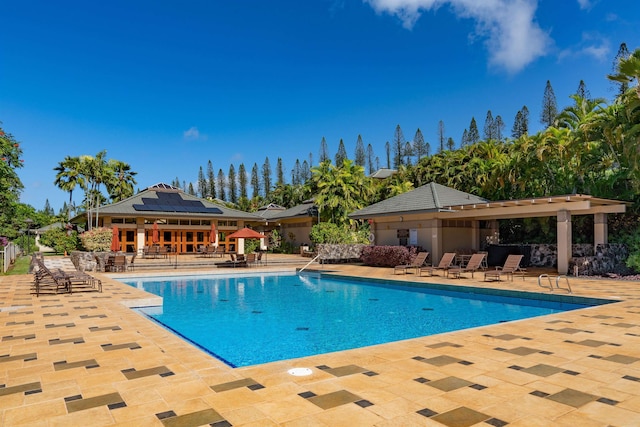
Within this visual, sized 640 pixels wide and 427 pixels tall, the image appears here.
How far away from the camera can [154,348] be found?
20.9 ft

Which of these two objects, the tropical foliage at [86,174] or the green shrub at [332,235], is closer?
the green shrub at [332,235]

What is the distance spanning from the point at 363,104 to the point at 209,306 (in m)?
27.5

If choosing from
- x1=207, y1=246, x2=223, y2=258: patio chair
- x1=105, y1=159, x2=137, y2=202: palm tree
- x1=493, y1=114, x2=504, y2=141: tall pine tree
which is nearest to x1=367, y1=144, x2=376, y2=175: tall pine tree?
x1=493, y1=114, x2=504, y2=141: tall pine tree

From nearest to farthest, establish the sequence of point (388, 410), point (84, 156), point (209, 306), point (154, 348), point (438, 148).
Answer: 1. point (388, 410)
2. point (154, 348)
3. point (209, 306)
4. point (84, 156)
5. point (438, 148)

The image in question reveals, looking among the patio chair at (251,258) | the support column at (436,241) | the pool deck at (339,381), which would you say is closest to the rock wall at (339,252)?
the patio chair at (251,258)

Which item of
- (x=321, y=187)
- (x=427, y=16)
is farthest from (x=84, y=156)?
(x=427, y=16)

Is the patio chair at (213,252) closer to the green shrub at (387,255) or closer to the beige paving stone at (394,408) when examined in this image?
the green shrub at (387,255)

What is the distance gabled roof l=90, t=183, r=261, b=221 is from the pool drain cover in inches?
1046

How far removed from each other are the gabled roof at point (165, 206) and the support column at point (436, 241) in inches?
632

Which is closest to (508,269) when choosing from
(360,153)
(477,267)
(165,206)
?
(477,267)

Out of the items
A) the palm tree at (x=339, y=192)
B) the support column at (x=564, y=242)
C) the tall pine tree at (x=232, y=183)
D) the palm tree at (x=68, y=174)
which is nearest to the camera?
the support column at (x=564, y=242)

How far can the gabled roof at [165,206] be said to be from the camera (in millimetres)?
29297

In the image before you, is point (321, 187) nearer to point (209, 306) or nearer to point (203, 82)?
point (203, 82)

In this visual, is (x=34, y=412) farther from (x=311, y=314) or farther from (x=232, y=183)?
(x=232, y=183)
